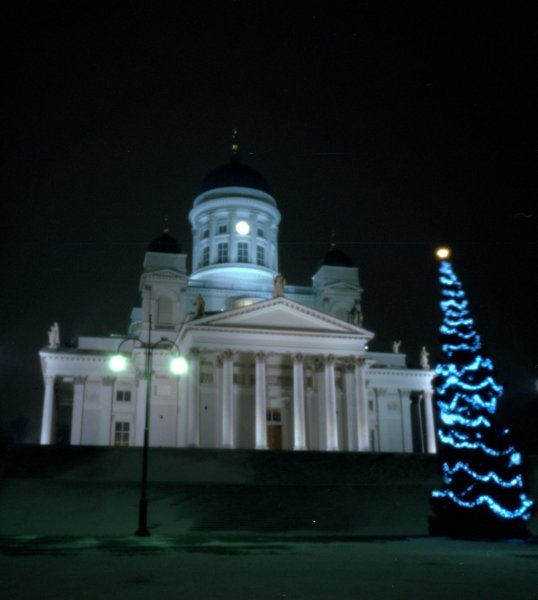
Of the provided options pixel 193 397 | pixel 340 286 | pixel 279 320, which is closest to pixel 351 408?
pixel 279 320

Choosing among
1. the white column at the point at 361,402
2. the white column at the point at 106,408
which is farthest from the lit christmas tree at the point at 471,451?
the white column at the point at 106,408

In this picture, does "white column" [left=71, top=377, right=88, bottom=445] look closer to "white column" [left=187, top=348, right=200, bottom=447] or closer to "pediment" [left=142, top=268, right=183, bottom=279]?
"pediment" [left=142, top=268, right=183, bottom=279]

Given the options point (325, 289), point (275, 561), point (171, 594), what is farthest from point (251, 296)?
point (171, 594)

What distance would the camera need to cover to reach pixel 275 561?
45.8 feet

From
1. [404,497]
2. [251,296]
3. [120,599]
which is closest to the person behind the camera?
[120,599]

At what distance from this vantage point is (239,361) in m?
48.1

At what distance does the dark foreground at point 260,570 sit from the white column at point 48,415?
30.4 metres

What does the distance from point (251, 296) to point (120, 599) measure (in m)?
45.2

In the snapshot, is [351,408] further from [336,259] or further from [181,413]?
[336,259]

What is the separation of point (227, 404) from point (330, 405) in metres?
6.81

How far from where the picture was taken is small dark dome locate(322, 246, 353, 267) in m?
58.7

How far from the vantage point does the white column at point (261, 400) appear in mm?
43406

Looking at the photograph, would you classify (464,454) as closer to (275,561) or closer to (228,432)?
(275,561)

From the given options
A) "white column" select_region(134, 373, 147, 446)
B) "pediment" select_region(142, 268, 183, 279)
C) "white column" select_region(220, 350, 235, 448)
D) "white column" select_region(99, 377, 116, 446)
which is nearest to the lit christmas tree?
"white column" select_region(220, 350, 235, 448)
